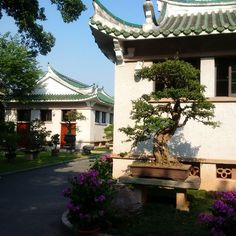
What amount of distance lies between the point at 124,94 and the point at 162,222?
14.1ft

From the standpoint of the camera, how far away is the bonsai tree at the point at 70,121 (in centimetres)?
2555

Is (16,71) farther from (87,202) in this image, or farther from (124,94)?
(87,202)

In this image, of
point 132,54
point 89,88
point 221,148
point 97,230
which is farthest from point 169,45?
point 89,88

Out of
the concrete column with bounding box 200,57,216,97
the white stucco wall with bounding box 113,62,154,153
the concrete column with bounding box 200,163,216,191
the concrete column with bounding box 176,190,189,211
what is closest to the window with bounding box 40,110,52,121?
the white stucco wall with bounding box 113,62,154,153

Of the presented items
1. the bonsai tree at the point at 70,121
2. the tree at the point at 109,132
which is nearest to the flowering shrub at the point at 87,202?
the bonsai tree at the point at 70,121

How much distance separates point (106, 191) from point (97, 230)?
62cm

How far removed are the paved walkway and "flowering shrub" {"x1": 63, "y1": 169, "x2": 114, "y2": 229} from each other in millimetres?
796

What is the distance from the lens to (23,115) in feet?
96.6

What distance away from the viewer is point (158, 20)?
35.2ft

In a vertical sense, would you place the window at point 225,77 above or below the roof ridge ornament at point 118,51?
below

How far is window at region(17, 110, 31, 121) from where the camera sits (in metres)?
29.1

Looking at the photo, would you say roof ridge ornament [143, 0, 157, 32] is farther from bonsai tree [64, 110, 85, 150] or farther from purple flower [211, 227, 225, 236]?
bonsai tree [64, 110, 85, 150]

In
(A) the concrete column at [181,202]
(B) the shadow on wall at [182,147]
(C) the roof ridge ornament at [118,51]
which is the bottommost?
(A) the concrete column at [181,202]

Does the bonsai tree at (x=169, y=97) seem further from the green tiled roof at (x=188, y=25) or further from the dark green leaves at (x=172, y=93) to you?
the green tiled roof at (x=188, y=25)
